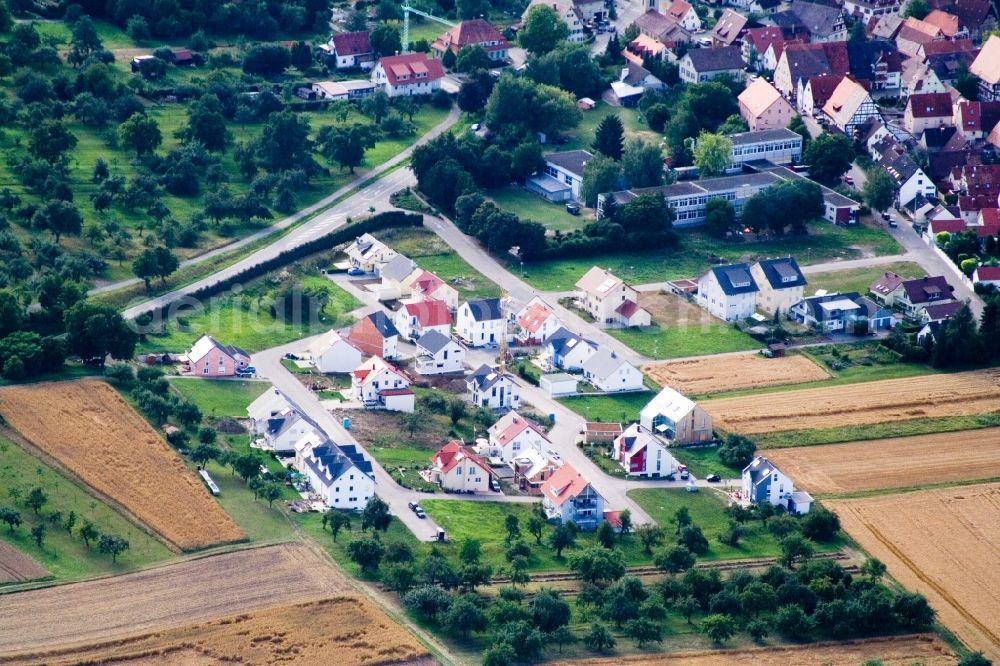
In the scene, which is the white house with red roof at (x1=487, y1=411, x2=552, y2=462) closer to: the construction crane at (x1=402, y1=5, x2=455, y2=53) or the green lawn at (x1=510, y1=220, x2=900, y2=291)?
the green lawn at (x1=510, y1=220, x2=900, y2=291)

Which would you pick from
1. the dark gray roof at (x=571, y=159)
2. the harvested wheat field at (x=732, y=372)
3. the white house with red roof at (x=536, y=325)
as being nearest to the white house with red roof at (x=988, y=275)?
the harvested wheat field at (x=732, y=372)

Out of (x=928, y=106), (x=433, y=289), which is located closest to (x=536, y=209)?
(x=433, y=289)

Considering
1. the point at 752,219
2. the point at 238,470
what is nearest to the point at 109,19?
the point at 752,219

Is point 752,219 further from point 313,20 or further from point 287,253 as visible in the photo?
point 313,20

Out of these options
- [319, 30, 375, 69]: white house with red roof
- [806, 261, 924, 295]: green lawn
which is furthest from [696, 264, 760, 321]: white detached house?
[319, 30, 375, 69]: white house with red roof

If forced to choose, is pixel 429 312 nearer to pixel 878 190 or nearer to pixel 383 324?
pixel 383 324

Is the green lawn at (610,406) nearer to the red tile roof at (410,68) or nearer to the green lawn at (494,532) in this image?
the green lawn at (494,532)
